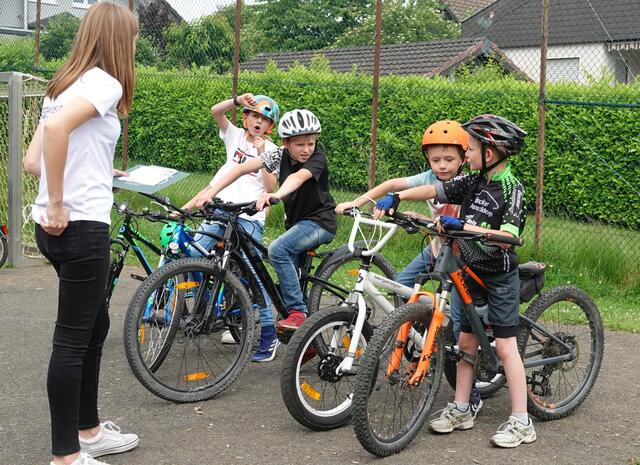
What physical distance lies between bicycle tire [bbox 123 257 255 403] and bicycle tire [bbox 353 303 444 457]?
1080 millimetres

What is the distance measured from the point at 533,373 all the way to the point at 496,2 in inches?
999

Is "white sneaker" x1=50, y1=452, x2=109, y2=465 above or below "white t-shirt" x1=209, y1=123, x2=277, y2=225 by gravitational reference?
below

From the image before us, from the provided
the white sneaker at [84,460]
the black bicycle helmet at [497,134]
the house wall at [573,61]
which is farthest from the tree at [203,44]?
the white sneaker at [84,460]

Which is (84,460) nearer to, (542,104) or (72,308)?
(72,308)

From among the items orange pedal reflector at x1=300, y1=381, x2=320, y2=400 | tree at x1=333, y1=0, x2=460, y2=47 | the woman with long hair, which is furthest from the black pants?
tree at x1=333, y1=0, x2=460, y2=47

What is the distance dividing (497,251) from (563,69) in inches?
414

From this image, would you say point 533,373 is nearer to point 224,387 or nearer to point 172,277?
point 224,387

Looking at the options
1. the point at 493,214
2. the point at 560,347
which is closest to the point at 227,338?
the point at 560,347

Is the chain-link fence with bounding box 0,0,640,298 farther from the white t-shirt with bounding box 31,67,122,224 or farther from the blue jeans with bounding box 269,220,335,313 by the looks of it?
the white t-shirt with bounding box 31,67,122,224

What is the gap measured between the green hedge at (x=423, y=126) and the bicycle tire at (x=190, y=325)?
22.8 ft

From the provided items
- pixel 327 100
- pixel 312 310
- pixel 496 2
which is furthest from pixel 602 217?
pixel 496 2

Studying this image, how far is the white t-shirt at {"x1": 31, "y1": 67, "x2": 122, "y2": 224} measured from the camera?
3.94m

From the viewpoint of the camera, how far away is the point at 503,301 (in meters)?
4.91

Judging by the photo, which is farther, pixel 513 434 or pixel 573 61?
pixel 573 61
